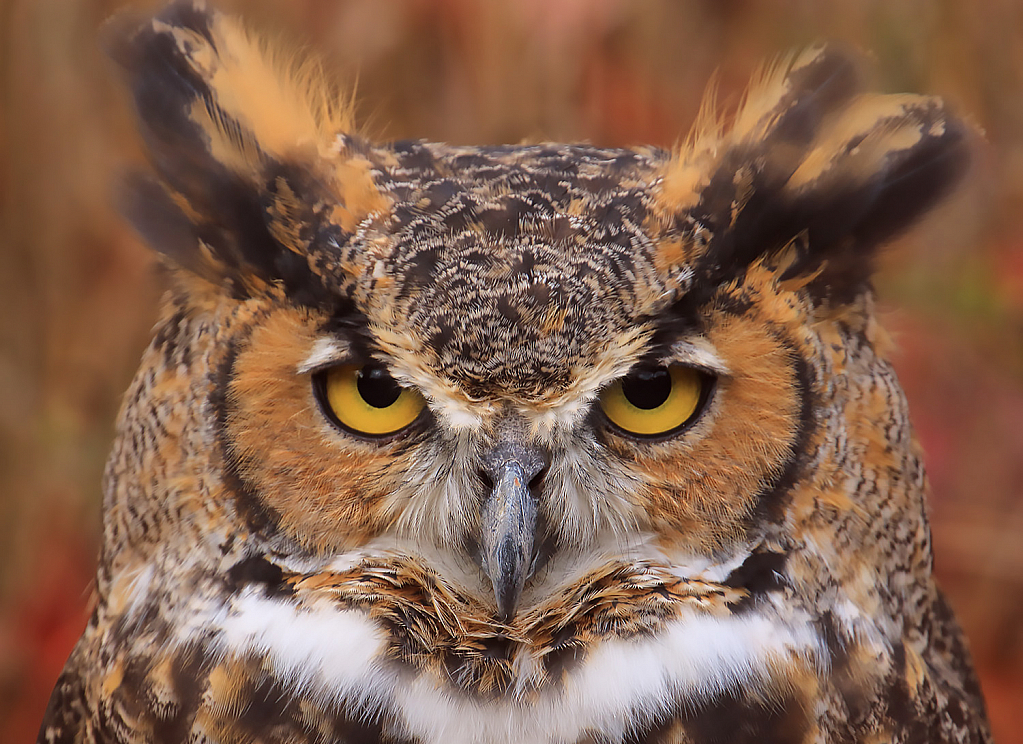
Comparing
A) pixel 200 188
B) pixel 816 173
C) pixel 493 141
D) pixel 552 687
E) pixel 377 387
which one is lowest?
pixel 552 687

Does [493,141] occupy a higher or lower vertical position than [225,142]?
higher

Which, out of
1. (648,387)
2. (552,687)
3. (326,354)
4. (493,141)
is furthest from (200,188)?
(493,141)

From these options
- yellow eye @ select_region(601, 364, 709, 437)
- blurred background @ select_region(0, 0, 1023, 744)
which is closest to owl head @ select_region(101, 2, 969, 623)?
yellow eye @ select_region(601, 364, 709, 437)

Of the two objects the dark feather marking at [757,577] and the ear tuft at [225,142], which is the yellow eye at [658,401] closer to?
the dark feather marking at [757,577]

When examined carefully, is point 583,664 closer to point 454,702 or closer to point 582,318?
point 454,702

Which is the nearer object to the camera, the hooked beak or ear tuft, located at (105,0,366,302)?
the hooked beak

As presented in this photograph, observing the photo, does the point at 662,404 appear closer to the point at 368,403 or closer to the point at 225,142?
the point at 368,403

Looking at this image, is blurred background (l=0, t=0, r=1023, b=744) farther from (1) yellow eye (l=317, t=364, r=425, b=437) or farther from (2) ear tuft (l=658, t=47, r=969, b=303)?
(1) yellow eye (l=317, t=364, r=425, b=437)

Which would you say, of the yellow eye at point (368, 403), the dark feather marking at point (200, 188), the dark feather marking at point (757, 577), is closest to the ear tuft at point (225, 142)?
the dark feather marking at point (200, 188)
